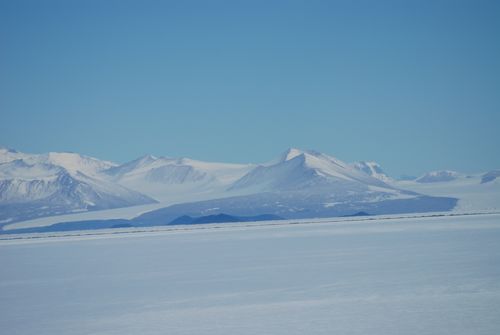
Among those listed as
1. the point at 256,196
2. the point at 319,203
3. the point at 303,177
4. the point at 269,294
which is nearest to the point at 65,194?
the point at 303,177

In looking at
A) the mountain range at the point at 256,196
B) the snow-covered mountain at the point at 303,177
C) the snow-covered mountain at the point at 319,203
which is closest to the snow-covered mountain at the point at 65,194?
the mountain range at the point at 256,196

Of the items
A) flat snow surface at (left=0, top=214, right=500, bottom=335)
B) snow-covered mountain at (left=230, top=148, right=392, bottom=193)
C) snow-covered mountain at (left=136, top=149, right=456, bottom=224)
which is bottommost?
flat snow surface at (left=0, top=214, right=500, bottom=335)

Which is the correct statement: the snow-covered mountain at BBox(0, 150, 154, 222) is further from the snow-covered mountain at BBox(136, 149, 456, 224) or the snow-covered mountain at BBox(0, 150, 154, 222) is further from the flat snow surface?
the flat snow surface

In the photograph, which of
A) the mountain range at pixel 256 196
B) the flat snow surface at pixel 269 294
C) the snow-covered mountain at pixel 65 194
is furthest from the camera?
the snow-covered mountain at pixel 65 194

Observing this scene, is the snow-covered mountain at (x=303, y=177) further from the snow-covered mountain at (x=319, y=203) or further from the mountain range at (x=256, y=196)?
the snow-covered mountain at (x=319, y=203)

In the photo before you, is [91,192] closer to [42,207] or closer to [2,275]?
[42,207]

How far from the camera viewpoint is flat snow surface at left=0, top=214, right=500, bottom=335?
30.8ft

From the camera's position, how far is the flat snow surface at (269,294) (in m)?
9.38

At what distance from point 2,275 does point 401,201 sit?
105003 mm

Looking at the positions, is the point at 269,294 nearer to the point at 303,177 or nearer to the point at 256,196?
the point at 256,196

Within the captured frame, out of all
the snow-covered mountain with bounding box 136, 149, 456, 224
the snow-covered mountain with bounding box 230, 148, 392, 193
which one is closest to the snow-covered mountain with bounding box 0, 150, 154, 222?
the snow-covered mountain with bounding box 230, 148, 392, 193

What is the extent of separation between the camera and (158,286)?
14.4 meters

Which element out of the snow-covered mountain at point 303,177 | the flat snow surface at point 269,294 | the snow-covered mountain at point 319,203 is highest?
the snow-covered mountain at point 303,177

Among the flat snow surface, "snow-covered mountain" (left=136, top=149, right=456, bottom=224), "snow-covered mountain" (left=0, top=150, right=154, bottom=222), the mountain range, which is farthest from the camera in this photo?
"snow-covered mountain" (left=0, top=150, right=154, bottom=222)
